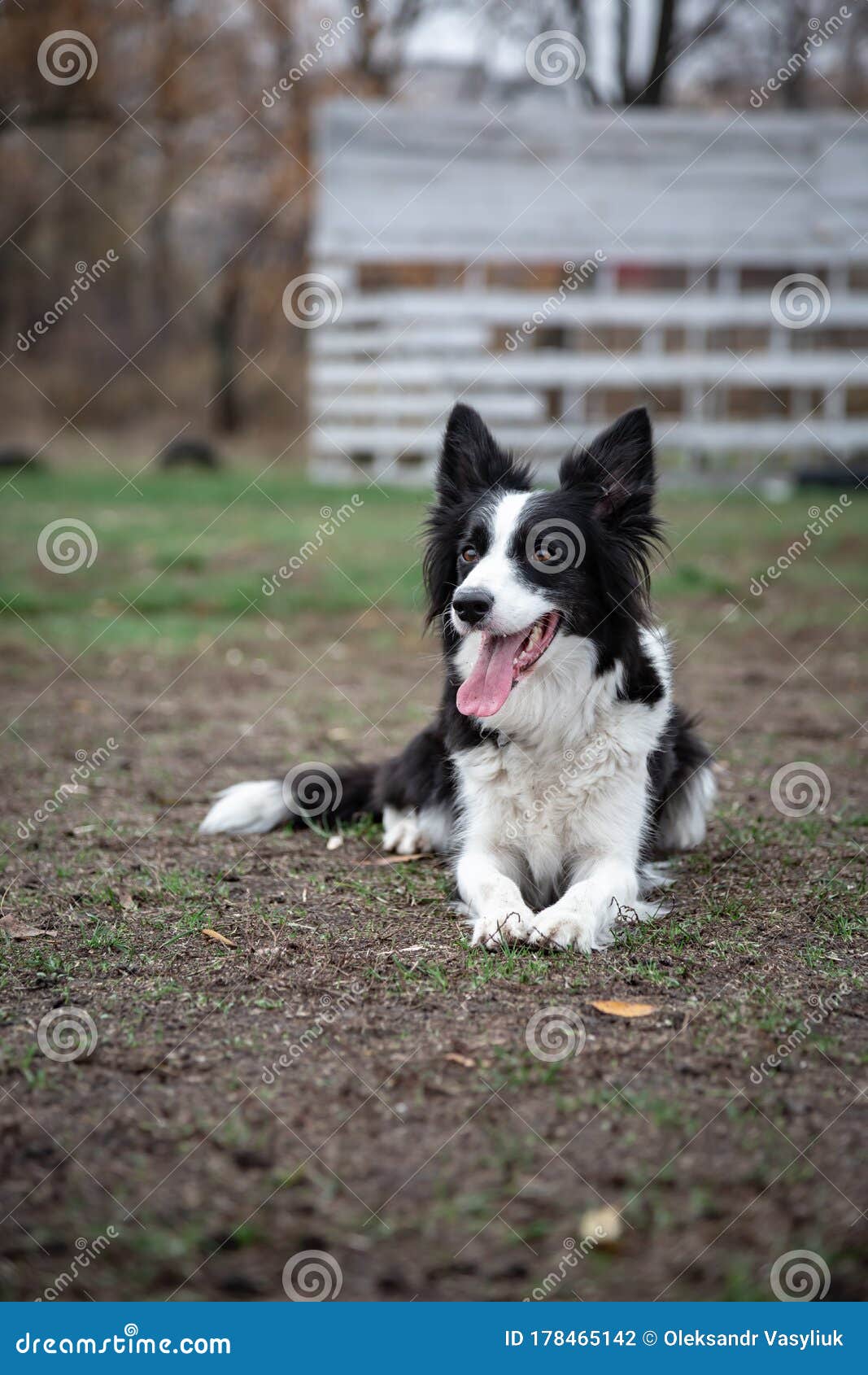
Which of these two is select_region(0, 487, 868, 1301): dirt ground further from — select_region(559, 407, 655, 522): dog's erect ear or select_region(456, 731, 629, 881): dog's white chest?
select_region(559, 407, 655, 522): dog's erect ear

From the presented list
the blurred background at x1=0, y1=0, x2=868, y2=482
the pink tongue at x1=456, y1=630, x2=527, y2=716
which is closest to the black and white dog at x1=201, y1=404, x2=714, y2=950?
the pink tongue at x1=456, y1=630, x2=527, y2=716

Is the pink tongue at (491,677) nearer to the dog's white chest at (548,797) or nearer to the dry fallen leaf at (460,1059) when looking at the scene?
the dog's white chest at (548,797)

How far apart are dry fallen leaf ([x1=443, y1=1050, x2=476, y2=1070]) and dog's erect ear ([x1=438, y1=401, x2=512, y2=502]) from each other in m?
2.32

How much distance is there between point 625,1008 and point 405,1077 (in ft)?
2.46

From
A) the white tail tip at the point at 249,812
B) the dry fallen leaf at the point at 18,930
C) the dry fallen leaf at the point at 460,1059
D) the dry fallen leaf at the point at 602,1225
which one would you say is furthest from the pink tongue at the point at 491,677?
the dry fallen leaf at the point at 602,1225

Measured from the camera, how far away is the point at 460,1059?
3.23 m

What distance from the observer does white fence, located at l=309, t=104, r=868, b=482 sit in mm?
17969

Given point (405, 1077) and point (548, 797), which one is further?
point (548, 797)

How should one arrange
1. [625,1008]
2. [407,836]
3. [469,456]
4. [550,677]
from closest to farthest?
[625,1008]
[550,677]
[469,456]
[407,836]

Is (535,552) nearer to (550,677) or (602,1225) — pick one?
(550,677)

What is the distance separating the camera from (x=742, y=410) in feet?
62.2

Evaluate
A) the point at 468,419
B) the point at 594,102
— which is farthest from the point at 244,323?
the point at 468,419

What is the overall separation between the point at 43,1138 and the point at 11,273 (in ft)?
100

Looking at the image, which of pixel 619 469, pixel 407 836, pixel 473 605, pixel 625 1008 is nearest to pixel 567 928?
pixel 625 1008
